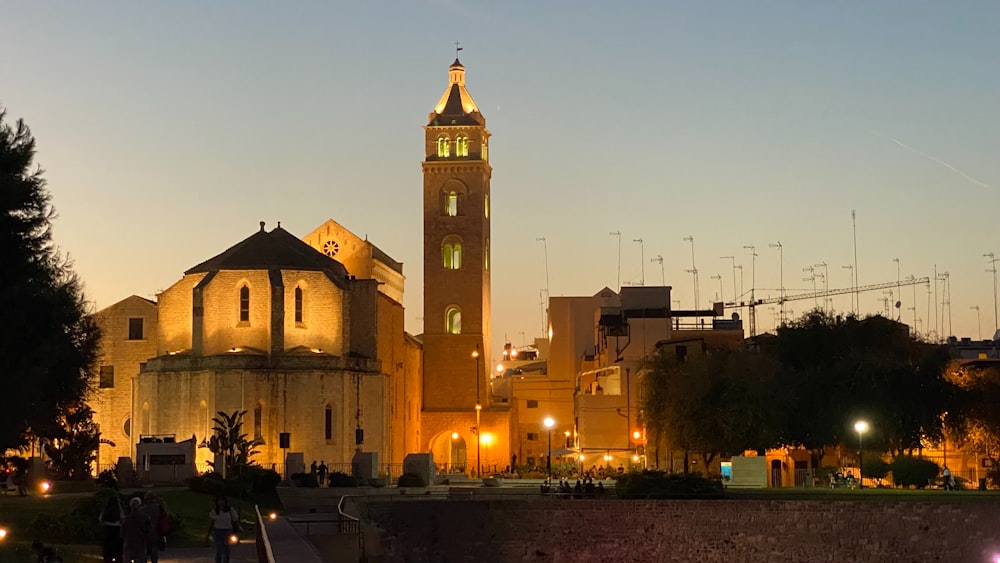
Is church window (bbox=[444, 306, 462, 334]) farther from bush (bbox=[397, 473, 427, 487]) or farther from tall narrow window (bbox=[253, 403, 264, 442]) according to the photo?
bush (bbox=[397, 473, 427, 487])

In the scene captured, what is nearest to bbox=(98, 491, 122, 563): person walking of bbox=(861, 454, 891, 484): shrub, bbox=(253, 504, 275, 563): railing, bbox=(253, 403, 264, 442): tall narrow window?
bbox=(253, 504, 275, 563): railing

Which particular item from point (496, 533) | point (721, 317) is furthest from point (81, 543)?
point (721, 317)

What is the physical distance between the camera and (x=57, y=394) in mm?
31234

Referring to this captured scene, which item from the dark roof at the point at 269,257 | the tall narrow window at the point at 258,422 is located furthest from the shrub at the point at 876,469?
the dark roof at the point at 269,257

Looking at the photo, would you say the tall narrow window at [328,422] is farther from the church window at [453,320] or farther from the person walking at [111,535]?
the person walking at [111,535]

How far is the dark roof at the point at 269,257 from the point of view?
6700 centimetres

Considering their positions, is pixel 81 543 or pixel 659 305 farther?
pixel 659 305

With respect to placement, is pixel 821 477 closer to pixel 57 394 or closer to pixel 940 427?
pixel 940 427

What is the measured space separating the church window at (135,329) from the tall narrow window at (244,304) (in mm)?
7486

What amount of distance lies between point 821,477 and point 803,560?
9872mm

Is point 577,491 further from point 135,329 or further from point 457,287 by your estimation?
point 457,287

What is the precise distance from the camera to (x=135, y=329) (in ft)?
232

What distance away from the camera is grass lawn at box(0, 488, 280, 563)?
2528 centimetres

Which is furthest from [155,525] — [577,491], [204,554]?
[577,491]
